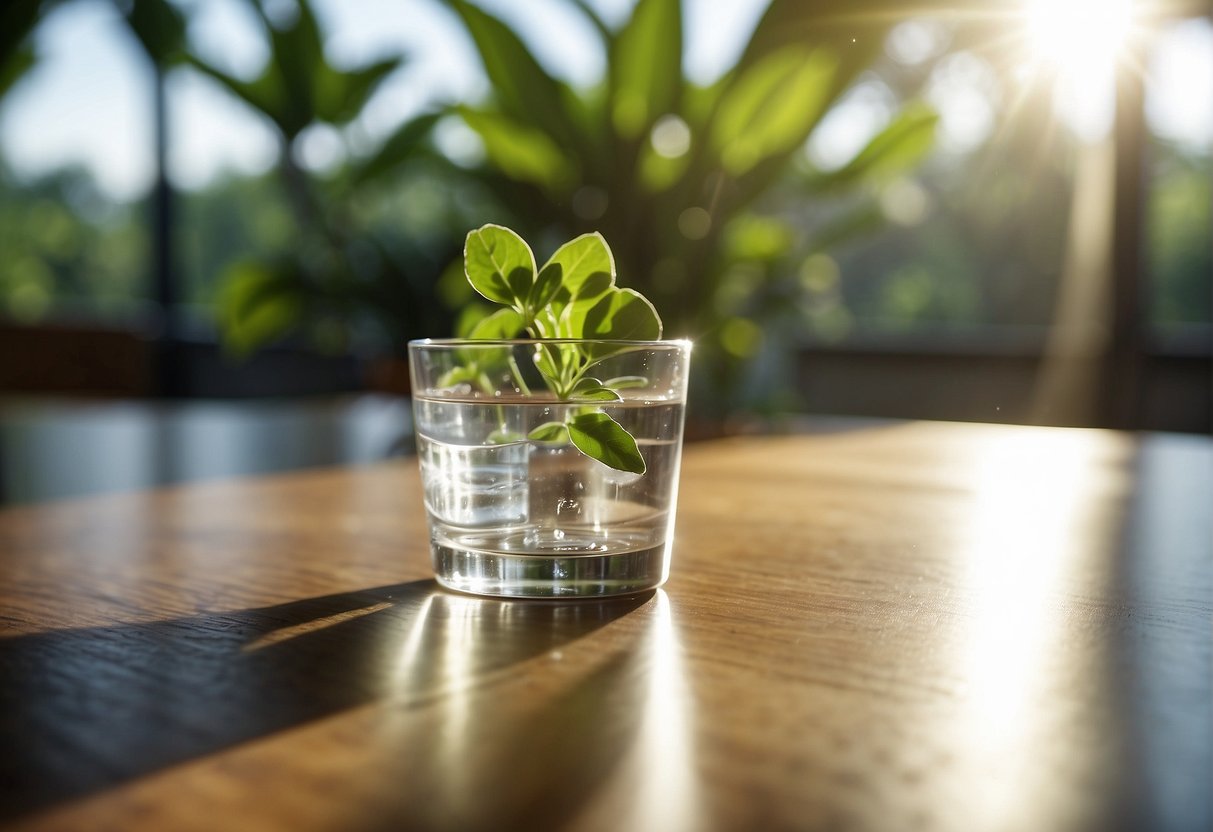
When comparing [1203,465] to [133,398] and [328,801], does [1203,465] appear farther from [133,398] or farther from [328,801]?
[133,398]

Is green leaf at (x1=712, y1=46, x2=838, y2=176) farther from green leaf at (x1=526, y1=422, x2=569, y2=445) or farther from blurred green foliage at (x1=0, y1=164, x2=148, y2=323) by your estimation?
blurred green foliage at (x1=0, y1=164, x2=148, y2=323)

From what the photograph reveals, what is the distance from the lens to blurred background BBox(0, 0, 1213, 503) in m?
1.73

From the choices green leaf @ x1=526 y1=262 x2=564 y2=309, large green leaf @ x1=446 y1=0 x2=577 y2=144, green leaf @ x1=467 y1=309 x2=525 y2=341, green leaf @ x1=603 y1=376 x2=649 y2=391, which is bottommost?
green leaf @ x1=603 y1=376 x2=649 y2=391

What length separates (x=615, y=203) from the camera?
1808 millimetres

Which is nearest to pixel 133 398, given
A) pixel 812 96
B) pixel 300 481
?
pixel 812 96

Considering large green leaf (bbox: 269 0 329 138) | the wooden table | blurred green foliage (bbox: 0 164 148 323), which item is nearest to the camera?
the wooden table

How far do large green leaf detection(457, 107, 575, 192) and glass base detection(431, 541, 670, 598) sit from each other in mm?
1497

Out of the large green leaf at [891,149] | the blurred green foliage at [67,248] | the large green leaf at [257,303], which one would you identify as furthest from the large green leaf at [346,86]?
the blurred green foliage at [67,248]

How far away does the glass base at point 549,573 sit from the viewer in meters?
0.35

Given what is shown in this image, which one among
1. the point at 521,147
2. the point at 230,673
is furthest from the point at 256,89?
the point at 230,673

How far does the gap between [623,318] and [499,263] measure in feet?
0.14

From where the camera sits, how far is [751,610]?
1.14ft

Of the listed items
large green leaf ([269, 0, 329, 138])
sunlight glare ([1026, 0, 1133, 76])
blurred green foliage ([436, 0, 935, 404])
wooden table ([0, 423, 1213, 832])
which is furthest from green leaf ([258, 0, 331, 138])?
wooden table ([0, 423, 1213, 832])

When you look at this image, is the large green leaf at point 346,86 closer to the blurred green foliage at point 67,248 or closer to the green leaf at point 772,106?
the green leaf at point 772,106
